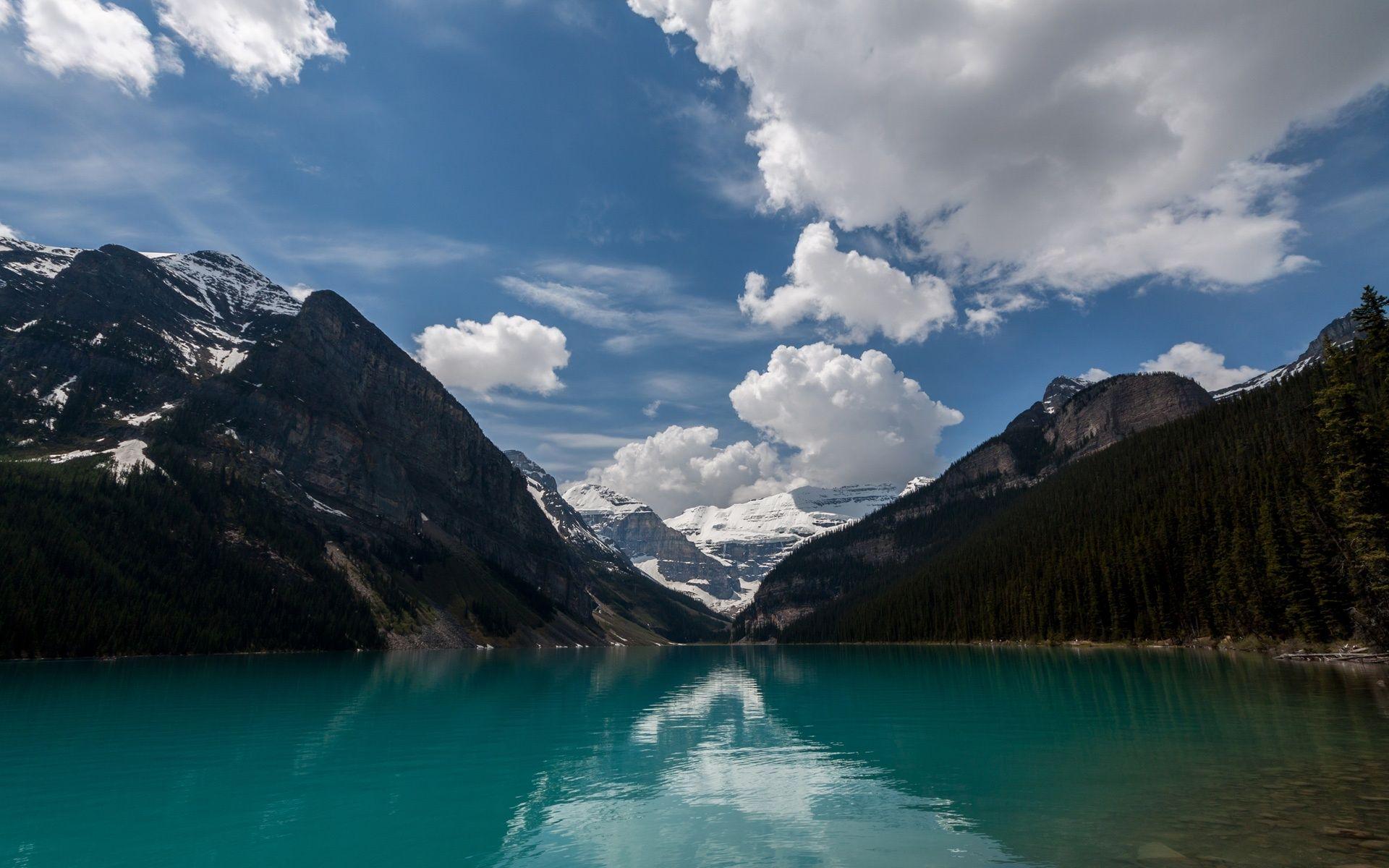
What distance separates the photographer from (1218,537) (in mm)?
88562

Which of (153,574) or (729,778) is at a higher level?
(153,574)

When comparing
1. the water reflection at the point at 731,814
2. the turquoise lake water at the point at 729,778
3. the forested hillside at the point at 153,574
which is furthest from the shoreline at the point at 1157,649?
the water reflection at the point at 731,814

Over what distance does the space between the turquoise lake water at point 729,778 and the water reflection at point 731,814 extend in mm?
126

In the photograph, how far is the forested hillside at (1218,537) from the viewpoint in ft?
185

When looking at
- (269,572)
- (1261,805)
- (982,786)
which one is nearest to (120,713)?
(982,786)

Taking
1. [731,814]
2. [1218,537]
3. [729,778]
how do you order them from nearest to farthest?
[731,814] < [729,778] < [1218,537]

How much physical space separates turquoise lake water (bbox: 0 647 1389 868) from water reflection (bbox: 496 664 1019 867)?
0.13 metres

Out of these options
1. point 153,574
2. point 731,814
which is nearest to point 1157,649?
point 731,814

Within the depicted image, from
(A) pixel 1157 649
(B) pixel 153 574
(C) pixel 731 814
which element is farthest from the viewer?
(B) pixel 153 574

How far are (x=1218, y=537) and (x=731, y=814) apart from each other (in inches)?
3774

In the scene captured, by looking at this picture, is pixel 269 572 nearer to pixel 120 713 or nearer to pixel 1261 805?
pixel 120 713

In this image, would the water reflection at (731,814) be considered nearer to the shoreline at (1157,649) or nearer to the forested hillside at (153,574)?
the shoreline at (1157,649)

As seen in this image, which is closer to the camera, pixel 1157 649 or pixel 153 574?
pixel 1157 649

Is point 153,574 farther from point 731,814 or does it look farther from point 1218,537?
point 1218,537
